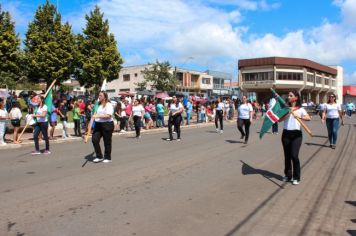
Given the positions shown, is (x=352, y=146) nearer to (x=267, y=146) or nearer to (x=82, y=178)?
(x=267, y=146)

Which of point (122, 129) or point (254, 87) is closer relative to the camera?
point (122, 129)

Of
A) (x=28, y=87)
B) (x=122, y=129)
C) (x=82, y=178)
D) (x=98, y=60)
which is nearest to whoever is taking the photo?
→ (x=82, y=178)

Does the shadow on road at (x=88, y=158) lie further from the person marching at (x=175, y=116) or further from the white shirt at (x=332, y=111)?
the white shirt at (x=332, y=111)

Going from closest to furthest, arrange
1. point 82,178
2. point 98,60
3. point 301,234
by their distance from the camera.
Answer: point 301,234 < point 82,178 < point 98,60

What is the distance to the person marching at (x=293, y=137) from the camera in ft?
24.8

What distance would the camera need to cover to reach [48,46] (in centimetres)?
3534

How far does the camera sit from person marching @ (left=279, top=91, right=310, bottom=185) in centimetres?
756

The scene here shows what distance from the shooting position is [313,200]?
251 inches

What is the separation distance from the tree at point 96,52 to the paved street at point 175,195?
1129 inches

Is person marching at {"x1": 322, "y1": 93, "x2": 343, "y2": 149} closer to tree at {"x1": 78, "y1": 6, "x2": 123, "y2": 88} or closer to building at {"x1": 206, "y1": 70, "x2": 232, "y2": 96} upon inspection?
tree at {"x1": 78, "y1": 6, "x2": 123, "y2": 88}

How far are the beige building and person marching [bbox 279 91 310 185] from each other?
6338 cm

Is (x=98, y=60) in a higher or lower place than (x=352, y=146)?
higher

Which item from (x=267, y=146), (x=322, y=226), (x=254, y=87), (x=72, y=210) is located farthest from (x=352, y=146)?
(x=254, y=87)

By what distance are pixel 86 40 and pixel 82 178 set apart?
33.9 metres
